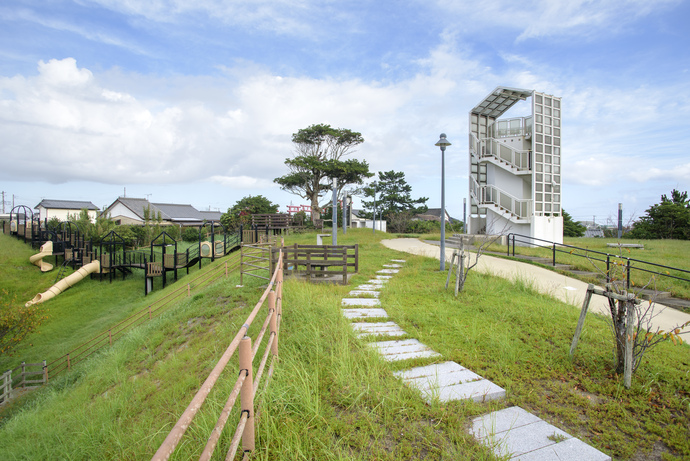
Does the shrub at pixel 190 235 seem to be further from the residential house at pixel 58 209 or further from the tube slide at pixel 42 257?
the residential house at pixel 58 209

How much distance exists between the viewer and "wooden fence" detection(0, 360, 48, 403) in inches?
459

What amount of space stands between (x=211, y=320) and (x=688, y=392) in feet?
25.8

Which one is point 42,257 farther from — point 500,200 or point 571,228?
point 571,228

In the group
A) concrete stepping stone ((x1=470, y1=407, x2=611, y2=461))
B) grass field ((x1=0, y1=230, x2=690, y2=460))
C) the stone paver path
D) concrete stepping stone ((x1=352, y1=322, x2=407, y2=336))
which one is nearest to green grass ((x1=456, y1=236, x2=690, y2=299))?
grass field ((x1=0, y1=230, x2=690, y2=460))

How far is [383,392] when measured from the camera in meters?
3.34

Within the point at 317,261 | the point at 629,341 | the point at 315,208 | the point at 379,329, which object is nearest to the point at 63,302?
the point at 317,261

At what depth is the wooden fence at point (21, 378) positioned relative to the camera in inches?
459

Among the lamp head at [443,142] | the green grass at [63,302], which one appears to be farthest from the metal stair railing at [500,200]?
the green grass at [63,302]

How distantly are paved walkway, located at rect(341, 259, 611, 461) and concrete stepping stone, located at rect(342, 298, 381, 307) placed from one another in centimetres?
126

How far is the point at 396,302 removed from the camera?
6992 mm

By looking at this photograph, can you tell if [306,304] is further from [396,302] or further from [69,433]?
[69,433]

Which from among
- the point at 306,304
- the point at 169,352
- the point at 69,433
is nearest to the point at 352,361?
the point at 306,304

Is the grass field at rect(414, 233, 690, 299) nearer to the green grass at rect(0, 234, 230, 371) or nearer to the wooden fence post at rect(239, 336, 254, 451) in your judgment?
the wooden fence post at rect(239, 336, 254, 451)

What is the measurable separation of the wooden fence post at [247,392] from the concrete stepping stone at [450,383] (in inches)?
68.2
